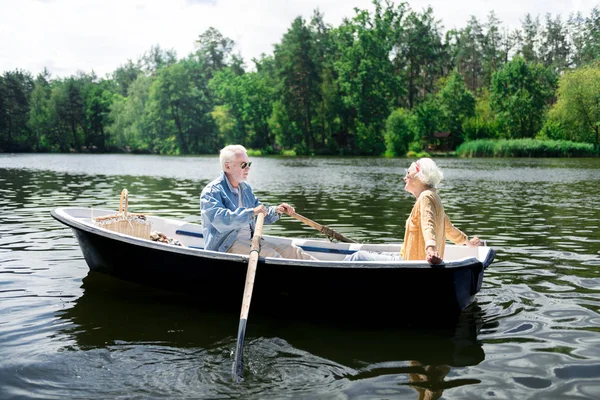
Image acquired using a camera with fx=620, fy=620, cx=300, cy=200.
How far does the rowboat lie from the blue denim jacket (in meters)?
0.26

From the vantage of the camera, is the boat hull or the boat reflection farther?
the boat hull

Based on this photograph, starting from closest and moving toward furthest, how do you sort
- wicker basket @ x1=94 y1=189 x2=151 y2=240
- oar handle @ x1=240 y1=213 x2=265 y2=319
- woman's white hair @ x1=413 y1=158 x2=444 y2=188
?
1. oar handle @ x1=240 y1=213 x2=265 y2=319
2. woman's white hair @ x1=413 y1=158 x2=444 y2=188
3. wicker basket @ x1=94 y1=189 x2=151 y2=240

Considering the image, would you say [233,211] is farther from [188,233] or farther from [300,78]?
[300,78]

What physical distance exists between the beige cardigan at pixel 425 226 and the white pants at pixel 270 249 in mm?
1176

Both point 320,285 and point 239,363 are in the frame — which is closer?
point 239,363

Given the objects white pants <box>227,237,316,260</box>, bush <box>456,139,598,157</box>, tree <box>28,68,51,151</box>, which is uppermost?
tree <box>28,68,51,151</box>

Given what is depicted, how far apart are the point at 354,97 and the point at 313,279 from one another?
6231cm

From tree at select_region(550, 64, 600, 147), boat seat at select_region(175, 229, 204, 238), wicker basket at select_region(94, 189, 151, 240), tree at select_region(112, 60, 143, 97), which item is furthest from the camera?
tree at select_region(112, 60, 143, 97)

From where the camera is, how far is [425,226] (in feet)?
16.4

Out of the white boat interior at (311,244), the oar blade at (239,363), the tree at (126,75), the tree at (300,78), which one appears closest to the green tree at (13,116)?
the tree at (126,75)

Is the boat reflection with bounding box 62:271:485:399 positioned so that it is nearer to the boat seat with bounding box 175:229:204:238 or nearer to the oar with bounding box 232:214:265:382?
the oar with bounding box 232:214:265:382

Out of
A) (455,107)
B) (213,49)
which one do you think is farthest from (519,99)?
(213,49)

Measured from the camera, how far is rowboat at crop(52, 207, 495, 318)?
5039 millimetres

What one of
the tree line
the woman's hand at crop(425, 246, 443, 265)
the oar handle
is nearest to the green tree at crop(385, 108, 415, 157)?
the tree line
